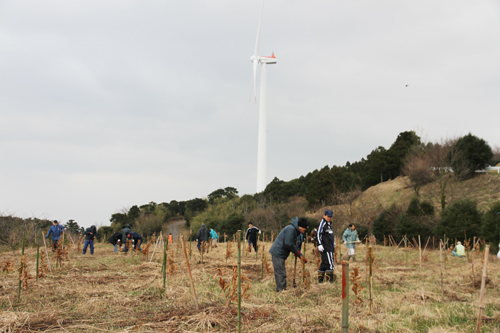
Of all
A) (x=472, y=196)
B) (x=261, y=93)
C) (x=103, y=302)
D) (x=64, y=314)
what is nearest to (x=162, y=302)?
(x=103, y=302)

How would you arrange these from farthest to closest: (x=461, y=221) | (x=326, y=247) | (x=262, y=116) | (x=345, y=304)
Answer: (x=262, y=116), (x=461, y=221), (x=326, y=247), (x=345, y=304)

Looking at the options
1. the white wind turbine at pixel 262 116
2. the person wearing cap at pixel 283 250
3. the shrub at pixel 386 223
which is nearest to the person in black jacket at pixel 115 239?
the person wearing cap at pixel 283 250

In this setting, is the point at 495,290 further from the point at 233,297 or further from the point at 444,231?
the point at 444,231

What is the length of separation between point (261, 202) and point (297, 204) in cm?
655

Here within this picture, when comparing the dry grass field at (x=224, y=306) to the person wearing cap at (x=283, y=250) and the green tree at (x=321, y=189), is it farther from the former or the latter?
the green tree at (x=321, y=189)

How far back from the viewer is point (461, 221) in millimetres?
19891

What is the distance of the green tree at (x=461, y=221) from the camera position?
19594mm

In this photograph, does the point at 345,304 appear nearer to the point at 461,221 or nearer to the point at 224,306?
the point at 224,306

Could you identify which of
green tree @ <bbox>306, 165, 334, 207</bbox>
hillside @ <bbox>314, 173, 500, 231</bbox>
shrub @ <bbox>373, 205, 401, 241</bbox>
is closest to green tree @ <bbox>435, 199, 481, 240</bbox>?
shrub @ <bbox>373, 205, 401, 241</bbox>

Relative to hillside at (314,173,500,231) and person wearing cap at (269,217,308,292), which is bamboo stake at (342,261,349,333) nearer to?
person wearing cap at (269,217,308,292)

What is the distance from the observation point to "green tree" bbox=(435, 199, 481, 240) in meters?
19.6

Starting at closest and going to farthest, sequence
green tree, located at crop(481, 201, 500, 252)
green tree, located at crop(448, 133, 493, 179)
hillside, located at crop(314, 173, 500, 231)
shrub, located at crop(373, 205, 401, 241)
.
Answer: green tree, located at crop(481, 201, 500, 252) < shrub, located at crop(373, 205, 401, 241) < hillside, located at crop(314, 173, 500, 231) < green tree, located at crop(448, 133, 493, 179)

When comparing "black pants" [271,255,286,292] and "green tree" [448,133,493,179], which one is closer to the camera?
"black pants" [271,255,286,292]

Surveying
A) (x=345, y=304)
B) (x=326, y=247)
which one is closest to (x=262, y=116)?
(x=326, y=247)
